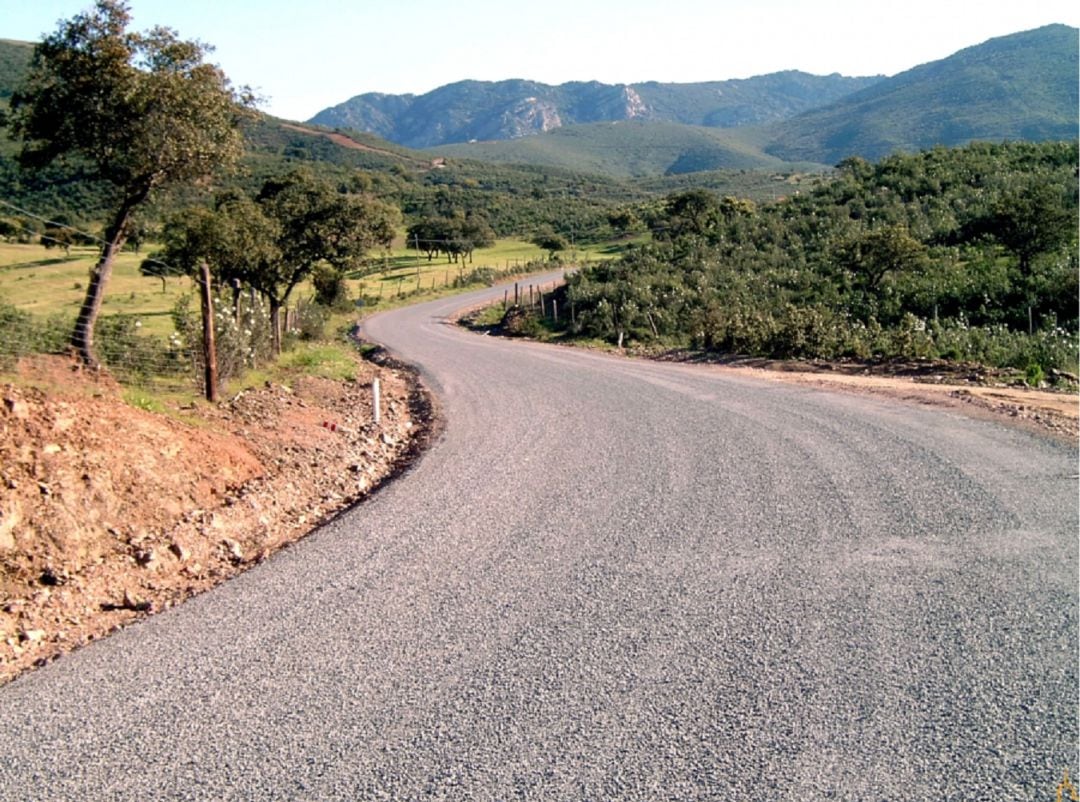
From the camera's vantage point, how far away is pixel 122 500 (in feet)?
21.5

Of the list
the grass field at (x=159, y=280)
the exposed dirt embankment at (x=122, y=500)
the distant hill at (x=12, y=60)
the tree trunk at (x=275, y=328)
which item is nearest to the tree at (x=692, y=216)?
the grass field at (x=159, y=280)

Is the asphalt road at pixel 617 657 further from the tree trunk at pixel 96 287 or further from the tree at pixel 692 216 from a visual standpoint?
the tree at pixel 692 216

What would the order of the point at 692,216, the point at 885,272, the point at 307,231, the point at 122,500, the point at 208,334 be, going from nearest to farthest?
the point at 122,500 → the point at 208,334 → the point at 307,231 → the point at 885,272 → the point at 692,216

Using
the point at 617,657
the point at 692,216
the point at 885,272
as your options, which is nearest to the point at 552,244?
the point at 692,216

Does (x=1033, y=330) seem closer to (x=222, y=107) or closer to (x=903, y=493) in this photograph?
(x=903, y=493)

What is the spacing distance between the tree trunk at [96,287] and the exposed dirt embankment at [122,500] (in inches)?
55.4

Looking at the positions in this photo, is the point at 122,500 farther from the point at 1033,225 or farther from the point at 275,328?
the point at 1033,225

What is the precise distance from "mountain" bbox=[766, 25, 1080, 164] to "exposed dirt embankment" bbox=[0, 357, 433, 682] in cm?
14686

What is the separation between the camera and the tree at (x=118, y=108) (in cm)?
1134

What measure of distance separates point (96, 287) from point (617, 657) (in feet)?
32.8

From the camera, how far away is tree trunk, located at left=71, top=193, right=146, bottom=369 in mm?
10195

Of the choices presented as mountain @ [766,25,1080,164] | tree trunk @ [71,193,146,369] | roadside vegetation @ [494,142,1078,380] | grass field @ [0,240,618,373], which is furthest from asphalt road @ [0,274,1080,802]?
mountain @ [766,25,1080,164]

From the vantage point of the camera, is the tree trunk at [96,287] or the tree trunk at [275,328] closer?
the tree trunk at [96,287]

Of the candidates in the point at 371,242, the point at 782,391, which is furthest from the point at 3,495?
the point at 371,242
